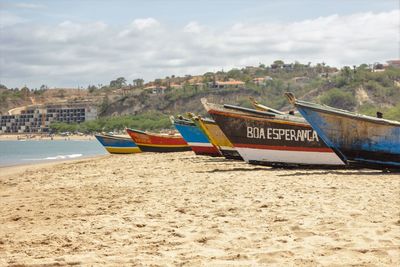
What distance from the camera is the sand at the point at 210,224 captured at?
199 inches

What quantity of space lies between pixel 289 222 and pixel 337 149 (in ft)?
21.7

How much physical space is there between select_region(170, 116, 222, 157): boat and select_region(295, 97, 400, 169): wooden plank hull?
7.15 meters

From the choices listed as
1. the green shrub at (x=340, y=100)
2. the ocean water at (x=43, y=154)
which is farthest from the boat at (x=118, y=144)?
the green shrub at (x=340, y=100)

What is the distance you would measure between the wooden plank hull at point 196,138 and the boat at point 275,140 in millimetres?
5626

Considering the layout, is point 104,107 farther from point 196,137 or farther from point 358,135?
point 358,135

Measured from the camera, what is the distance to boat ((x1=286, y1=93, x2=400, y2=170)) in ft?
40.2

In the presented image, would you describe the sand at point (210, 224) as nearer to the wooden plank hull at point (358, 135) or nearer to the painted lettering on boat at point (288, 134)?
the wooden plank hull at point (358, 135)

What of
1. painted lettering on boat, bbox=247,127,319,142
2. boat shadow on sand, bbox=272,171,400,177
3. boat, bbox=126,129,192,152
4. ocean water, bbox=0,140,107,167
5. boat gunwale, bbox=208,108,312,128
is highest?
boat gunwale, bbox=208,108,312,128

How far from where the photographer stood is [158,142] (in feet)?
84.7

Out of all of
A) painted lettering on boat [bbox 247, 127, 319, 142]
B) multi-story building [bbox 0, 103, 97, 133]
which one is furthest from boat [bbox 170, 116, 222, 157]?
multi-story building [bbox 0, 103, 97, 133]

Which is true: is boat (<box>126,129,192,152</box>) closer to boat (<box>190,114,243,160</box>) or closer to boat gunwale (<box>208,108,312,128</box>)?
boat (<box>190,114,243,160</box>)

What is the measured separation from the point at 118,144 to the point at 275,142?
16154mm

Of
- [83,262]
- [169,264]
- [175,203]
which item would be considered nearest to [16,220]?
[175,203]

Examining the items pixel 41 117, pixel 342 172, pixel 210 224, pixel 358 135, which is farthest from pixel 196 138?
pixel 41 117
